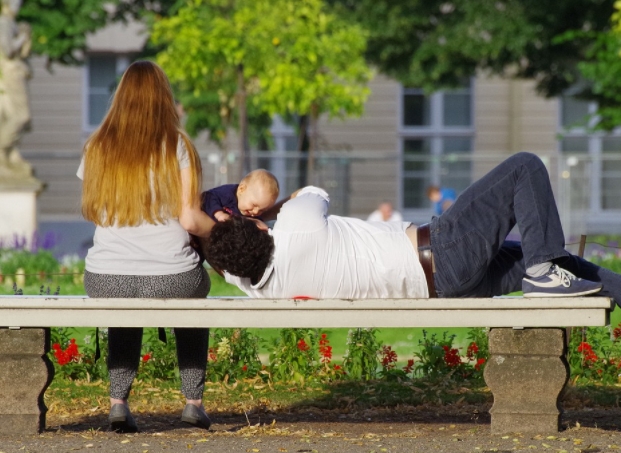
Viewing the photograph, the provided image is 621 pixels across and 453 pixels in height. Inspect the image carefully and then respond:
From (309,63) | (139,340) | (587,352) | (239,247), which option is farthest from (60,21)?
(239,247)

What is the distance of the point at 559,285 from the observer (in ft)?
15.1

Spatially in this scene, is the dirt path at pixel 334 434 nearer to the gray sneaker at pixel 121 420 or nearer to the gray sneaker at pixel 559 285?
the gray sneaker at pixel 121 420

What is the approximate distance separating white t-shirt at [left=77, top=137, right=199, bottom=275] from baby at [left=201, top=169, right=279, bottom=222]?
0.62 ft

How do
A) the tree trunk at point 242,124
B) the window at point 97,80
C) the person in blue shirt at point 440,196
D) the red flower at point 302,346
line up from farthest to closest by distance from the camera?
the window at point 97,80 < the person in blue shirt at point 440,196 < the tree trunk at point 242,124 < the red flower at point 302,346

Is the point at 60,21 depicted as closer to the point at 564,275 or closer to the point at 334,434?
the point at 334,434

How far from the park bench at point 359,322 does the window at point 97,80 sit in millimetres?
22443

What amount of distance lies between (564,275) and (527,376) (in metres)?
0.45

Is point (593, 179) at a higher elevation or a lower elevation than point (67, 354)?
higher

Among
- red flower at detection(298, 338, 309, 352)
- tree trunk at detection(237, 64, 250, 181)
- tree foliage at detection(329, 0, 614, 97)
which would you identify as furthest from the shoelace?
tree foliage at detection(329, 0, 614, 97)

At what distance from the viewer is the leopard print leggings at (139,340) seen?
4887 mm

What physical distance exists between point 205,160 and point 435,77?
16.3 feet

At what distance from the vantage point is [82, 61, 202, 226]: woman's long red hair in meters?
4.82

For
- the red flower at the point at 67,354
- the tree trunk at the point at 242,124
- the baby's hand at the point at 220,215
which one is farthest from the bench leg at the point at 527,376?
the tree trunk at the point at 242,124

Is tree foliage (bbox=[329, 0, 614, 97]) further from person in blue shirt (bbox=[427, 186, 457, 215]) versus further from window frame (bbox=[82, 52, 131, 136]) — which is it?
window frame (bbox=[82, 52, 131, 136])
